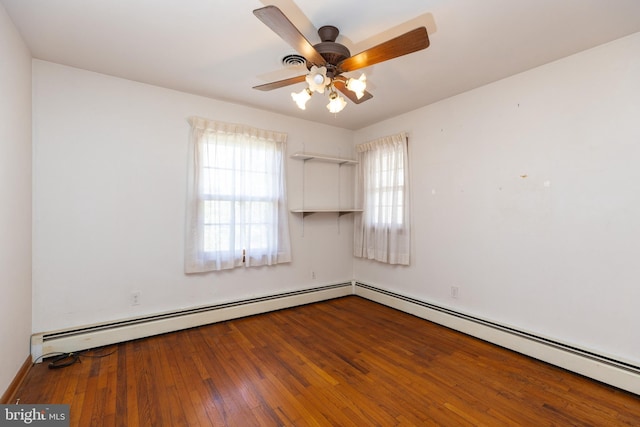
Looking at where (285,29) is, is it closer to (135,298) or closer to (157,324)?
(135,298)

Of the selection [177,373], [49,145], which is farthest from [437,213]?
[49,145]

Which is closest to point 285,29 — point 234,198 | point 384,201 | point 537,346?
point 234,198

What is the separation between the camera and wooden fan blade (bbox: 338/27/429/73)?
5.12 feet

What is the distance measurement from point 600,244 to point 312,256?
301 centimetres

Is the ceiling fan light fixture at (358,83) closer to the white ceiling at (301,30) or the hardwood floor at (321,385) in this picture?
the white ceiling at (301,30)

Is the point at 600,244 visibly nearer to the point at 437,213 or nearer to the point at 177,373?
the point at 437,213

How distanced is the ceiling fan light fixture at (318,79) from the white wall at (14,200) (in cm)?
194

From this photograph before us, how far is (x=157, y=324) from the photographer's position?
2.97 metres

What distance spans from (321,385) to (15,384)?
2167 millimetres

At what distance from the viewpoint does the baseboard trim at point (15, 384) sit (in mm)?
1882

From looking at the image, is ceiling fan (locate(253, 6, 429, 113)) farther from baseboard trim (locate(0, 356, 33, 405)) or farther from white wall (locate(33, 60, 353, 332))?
baseboard trim (locate(0, 356, 33, 405))

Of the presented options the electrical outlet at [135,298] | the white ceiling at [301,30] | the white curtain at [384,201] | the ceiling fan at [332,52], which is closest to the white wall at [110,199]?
the electrical outlet at [135,298]

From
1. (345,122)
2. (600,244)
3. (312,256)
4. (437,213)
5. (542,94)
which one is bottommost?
(312,256)

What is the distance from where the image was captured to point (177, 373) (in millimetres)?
2283
